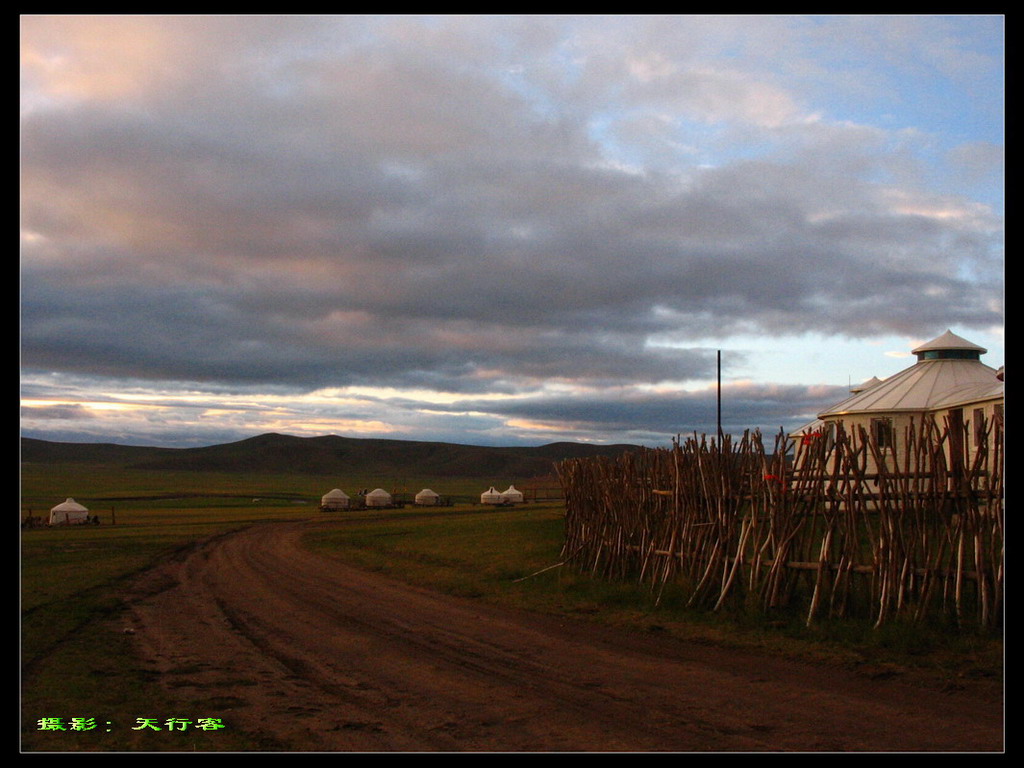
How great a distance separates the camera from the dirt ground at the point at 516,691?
17.9ft

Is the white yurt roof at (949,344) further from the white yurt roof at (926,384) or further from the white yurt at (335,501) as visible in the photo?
the white yurt at (335,501)

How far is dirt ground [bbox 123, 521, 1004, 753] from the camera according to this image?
547 centimetres

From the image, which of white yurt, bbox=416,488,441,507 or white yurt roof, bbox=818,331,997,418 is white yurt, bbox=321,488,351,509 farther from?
white yurt roof, bbox=818,331,997,418

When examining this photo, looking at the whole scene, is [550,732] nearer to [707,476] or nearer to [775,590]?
[775,590]

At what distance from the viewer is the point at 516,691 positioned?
668cm

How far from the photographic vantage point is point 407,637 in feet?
30.0

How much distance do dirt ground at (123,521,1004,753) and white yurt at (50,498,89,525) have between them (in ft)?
132

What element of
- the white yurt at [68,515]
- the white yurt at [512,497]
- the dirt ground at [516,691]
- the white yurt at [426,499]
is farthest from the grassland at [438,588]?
the white yurt at [426,499]

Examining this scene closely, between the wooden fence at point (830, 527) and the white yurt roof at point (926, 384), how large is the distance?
54.1 feet

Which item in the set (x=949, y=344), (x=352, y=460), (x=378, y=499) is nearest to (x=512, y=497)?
(x=378, y=499)

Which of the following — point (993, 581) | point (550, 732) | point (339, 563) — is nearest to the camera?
point (550, 732)

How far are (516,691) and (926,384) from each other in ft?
78.8
